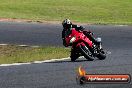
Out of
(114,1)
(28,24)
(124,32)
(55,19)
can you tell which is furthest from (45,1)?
(124,32)

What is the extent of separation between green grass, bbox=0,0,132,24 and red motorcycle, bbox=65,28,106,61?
1787cm

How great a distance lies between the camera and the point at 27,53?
19.8 m

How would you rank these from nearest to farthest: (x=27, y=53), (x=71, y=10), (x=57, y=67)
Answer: (x=57, y=67), (x=27, y=53), (x=71, y=10)

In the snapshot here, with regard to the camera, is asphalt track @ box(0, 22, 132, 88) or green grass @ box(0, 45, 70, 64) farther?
green grass @ box(0, 45, 70, 64)

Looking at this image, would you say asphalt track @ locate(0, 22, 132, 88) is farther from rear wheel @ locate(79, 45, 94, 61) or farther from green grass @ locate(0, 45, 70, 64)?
green grass @ locate(0, 45, 70, 64)

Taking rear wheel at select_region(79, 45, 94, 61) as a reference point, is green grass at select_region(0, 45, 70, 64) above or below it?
below

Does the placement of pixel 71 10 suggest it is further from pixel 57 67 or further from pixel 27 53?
pixel 57 67

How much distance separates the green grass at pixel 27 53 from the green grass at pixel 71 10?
14189mm

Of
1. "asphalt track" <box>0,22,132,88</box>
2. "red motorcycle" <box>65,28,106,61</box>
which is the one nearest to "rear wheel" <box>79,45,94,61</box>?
"red motorcycle" <box>65,28,106,61</box>

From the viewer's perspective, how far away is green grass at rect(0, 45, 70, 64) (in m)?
17.5

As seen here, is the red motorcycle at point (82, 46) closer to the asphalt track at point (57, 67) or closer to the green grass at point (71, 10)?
the asphalt track at point (57, 67)

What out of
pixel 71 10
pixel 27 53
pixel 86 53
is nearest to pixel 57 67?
pixel 86 53

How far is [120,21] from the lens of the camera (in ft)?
117

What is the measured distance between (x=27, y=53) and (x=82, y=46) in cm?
372
